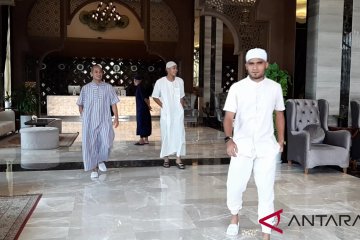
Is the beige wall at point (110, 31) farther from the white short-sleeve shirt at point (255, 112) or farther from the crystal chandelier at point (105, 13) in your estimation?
the white short-sleeve shirt at point (255, 112)

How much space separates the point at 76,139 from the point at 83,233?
5.98 metres

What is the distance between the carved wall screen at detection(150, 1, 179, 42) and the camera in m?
12.9

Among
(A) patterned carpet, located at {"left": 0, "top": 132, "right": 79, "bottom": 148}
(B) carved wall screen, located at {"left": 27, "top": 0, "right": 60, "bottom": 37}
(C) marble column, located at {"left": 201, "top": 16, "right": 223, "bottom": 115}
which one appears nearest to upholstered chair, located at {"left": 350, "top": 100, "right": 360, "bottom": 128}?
(A) patterned carpet, located at {"left": 0, "top": 132, "right": 79, "bottom": 148}

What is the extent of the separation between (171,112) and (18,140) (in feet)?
15.3

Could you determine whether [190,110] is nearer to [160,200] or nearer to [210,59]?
[210,59]

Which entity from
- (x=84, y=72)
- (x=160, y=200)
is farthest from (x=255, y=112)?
(x=84, y=72)

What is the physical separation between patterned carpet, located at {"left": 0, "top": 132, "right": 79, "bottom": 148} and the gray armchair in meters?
4.50

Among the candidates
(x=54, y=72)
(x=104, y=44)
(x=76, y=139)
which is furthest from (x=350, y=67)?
(x=54, y=72)

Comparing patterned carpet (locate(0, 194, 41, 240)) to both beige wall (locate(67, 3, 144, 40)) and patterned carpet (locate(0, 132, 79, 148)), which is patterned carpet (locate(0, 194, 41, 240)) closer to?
patterned carpet (locate(0, 132, 79, 148))

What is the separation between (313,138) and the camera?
230 inches

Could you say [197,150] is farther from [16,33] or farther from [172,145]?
[16,33]

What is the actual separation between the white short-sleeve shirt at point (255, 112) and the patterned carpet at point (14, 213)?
6.41 ft

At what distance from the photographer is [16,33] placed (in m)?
12.2

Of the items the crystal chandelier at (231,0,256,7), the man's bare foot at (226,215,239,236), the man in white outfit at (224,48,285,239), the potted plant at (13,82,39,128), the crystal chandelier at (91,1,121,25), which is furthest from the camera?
the crystal chandelier at (91,1,121,25)
